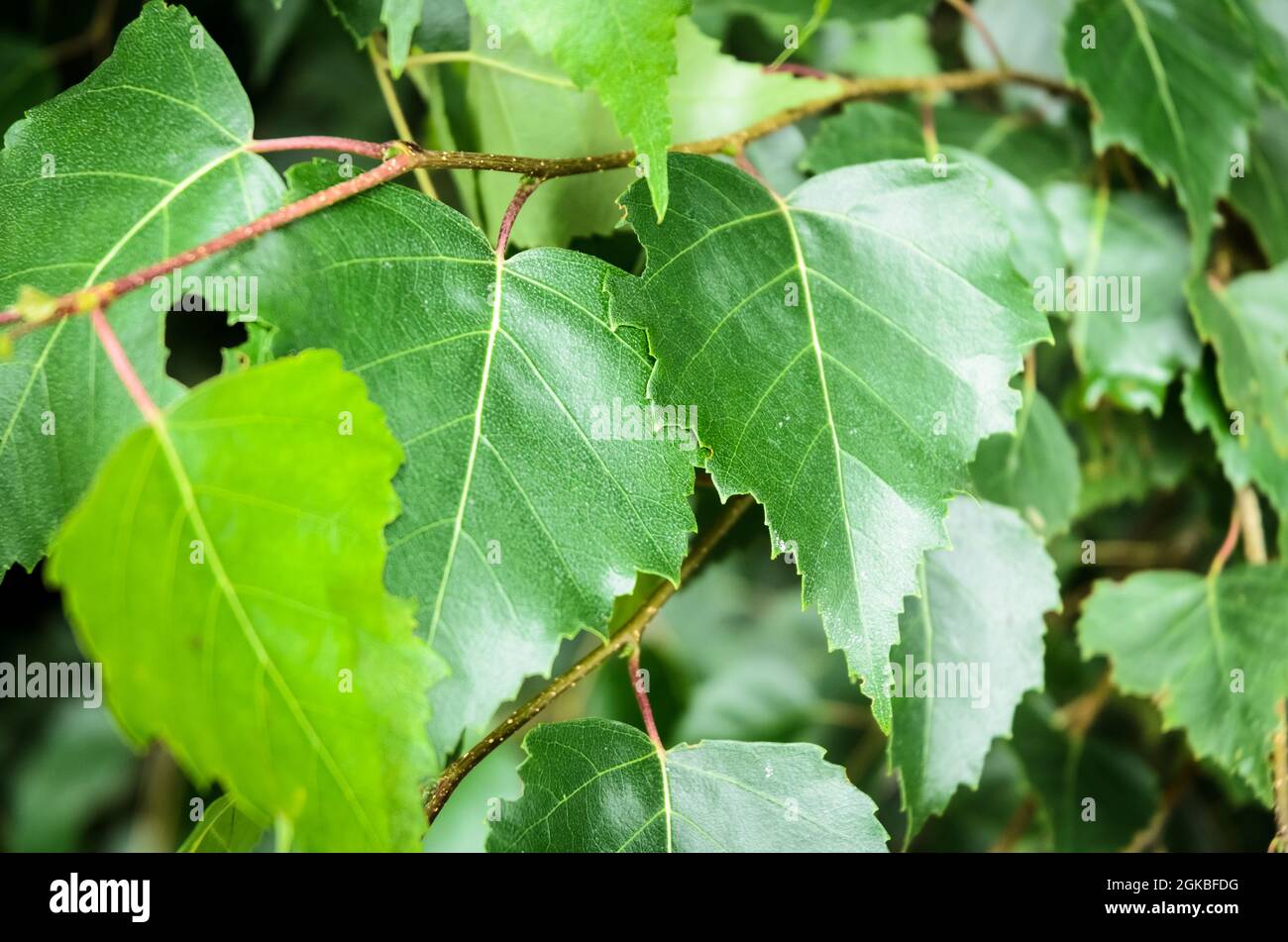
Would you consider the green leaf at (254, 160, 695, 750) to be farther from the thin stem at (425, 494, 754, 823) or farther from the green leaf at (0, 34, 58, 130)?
the green leaf at (0, 34, 58, 130)

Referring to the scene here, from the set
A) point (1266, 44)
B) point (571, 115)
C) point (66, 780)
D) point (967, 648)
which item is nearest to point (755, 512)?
point (967, 648)

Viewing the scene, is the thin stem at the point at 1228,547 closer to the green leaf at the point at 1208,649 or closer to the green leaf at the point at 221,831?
the green leaf at the point at 1208,649

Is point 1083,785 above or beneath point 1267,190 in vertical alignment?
beneath

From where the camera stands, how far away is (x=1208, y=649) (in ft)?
2.07

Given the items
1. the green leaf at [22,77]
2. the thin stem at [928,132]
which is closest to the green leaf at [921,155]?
the thin stem at [928,132]

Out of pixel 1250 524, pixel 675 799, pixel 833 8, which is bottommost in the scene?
pixel 675 799

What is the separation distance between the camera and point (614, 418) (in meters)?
0.39

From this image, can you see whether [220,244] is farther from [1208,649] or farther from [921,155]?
[1208,649]

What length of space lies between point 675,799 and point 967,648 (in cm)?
20

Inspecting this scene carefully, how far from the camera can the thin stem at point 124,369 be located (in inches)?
12.8

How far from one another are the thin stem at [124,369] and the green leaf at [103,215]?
32 mm
